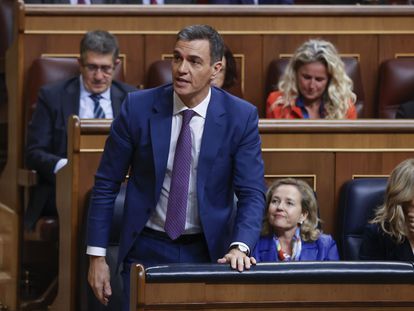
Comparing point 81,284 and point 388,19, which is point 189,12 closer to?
point 388,19

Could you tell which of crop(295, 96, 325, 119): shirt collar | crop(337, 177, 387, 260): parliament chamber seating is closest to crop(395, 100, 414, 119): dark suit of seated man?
crop(295, 96, 325, 119): shirt collar

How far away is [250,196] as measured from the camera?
2.31m

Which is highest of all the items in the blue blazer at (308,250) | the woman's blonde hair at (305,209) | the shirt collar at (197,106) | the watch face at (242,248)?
the shirt collar at (197,106)

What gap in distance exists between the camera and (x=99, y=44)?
11.4 ft

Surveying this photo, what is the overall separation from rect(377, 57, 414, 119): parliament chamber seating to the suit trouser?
1.69 metres

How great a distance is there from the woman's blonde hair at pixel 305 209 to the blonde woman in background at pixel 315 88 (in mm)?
795

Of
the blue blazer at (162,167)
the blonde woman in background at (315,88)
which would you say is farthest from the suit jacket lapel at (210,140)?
the blonde woman in background at (315,88)

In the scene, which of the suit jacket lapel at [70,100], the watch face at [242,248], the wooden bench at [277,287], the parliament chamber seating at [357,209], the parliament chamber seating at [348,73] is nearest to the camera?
the wooden bench at [277,287]

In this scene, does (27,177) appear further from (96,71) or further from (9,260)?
(96,71)

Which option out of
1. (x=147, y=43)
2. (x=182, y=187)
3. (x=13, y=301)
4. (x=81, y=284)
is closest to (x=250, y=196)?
(x=182, y=187)

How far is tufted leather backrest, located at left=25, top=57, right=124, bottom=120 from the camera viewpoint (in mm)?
3668

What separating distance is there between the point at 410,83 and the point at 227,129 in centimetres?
170

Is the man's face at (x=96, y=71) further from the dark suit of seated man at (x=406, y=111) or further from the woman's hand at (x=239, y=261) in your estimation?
the woman's hand at (x=239, y=261)

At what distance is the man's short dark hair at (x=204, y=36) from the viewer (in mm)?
2279
